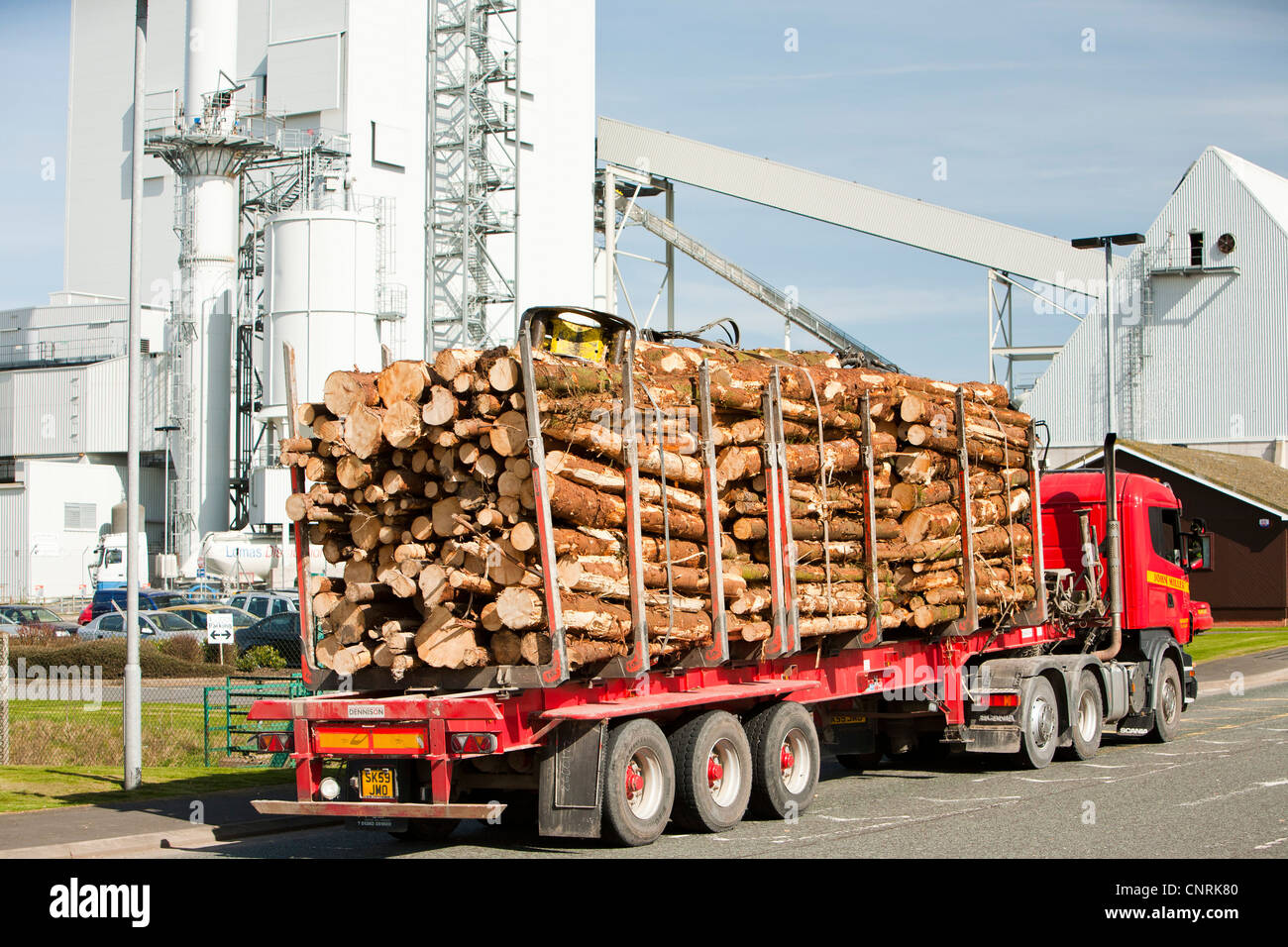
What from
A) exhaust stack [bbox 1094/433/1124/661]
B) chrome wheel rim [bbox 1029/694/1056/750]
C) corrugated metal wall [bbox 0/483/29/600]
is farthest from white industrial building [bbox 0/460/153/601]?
chrome wheel rim [bbox 1029/694/1056/750]

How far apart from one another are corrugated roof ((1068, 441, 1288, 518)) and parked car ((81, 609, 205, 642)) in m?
22.9

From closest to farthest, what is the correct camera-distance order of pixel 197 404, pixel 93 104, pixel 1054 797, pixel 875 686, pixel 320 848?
1. pixel 320 848
2. pixel 1054 797
3. pixel 875 686
4. pixel 197 404
5. pixel 93 104

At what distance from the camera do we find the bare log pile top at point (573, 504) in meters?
10.5

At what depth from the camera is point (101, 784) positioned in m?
15.6

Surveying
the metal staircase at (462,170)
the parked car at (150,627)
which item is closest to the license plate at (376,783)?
the parked car at (150,627)

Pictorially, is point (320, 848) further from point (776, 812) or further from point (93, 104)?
point (93, 104)

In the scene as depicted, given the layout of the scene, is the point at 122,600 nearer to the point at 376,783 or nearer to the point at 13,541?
the point at 13,541

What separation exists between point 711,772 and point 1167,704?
29.7ft

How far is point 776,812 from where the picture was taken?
1228 centimetres

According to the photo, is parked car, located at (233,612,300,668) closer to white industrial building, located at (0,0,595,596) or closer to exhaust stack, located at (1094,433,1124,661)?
exhaust stack, located at (1094,433,1124,661)

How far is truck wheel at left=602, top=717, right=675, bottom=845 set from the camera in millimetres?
10484

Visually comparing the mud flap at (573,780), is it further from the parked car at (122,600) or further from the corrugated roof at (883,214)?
the corrugated roof at (883,214)
